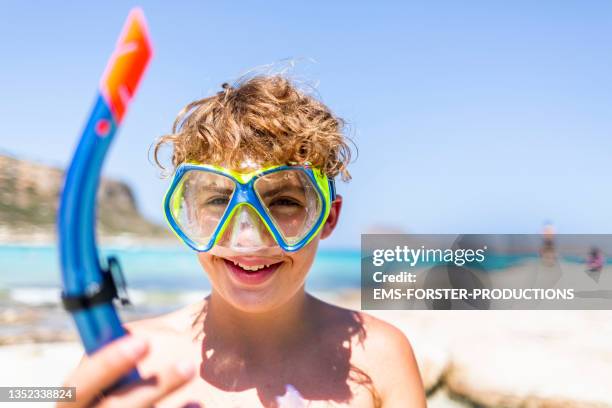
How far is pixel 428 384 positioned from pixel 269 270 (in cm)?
248

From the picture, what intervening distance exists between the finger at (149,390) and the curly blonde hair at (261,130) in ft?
3.46

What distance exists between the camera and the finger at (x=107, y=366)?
3.59 feet

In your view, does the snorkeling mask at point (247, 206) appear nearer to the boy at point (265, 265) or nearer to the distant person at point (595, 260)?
the boy at point (265, 265)

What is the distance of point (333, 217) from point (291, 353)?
629 millimetres

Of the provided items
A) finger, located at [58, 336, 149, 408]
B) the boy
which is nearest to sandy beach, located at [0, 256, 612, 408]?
the boy

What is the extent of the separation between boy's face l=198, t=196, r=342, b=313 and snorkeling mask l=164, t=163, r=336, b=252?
0.04 m

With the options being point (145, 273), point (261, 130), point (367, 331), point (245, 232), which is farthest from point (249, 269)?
point (145, 273)

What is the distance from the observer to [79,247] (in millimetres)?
1143

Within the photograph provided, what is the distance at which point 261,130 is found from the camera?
226 cm

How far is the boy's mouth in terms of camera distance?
2029mm

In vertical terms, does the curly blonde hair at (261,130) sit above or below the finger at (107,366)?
above

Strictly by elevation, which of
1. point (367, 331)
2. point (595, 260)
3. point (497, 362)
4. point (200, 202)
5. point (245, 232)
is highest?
point (595, 260)

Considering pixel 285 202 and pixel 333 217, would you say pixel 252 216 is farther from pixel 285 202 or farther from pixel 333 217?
pixel 333 217

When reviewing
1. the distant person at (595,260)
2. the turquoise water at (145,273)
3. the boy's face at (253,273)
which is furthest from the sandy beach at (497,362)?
the distant person at (595,260)
